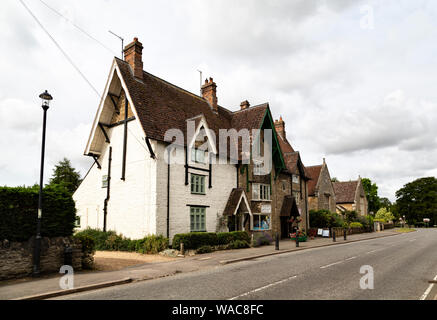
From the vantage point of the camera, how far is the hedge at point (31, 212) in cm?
1060

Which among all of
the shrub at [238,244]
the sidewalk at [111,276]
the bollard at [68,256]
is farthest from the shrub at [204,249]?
the bollard at [68,256]

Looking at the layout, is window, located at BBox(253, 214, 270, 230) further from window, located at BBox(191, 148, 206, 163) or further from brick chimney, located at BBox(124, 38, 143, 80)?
brick chimney, located at BBox(124, 38, 143, 80)

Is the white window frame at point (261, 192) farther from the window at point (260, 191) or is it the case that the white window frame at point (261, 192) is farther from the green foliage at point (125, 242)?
the green foliage at point (125, 242)

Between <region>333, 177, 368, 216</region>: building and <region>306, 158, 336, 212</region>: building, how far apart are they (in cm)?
1229

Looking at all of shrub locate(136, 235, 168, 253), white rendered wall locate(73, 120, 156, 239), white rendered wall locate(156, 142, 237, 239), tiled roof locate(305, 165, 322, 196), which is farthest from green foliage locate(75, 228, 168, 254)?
tiled roof locate(305, 165, 322, 196)

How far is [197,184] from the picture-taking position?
842 inches

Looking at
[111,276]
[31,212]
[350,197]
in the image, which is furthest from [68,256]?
[350,197]

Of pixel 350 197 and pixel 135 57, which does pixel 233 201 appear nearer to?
pixel 135 57

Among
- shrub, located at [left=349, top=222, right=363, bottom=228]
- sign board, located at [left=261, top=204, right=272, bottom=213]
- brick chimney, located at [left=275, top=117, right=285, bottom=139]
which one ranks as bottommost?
shrub, located at [left=349, top=222, right=363, bottom=228]

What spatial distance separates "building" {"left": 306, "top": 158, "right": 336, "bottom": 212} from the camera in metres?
39.4

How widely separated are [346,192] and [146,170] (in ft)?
158

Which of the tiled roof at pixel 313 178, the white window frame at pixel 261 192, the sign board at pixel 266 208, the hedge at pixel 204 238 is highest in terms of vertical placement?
the tiled roof at pixel 313 178

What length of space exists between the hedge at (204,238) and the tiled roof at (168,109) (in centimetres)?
600

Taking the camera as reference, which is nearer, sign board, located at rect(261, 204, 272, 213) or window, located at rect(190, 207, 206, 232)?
window, located at rect(190, 207, 206, 232)
